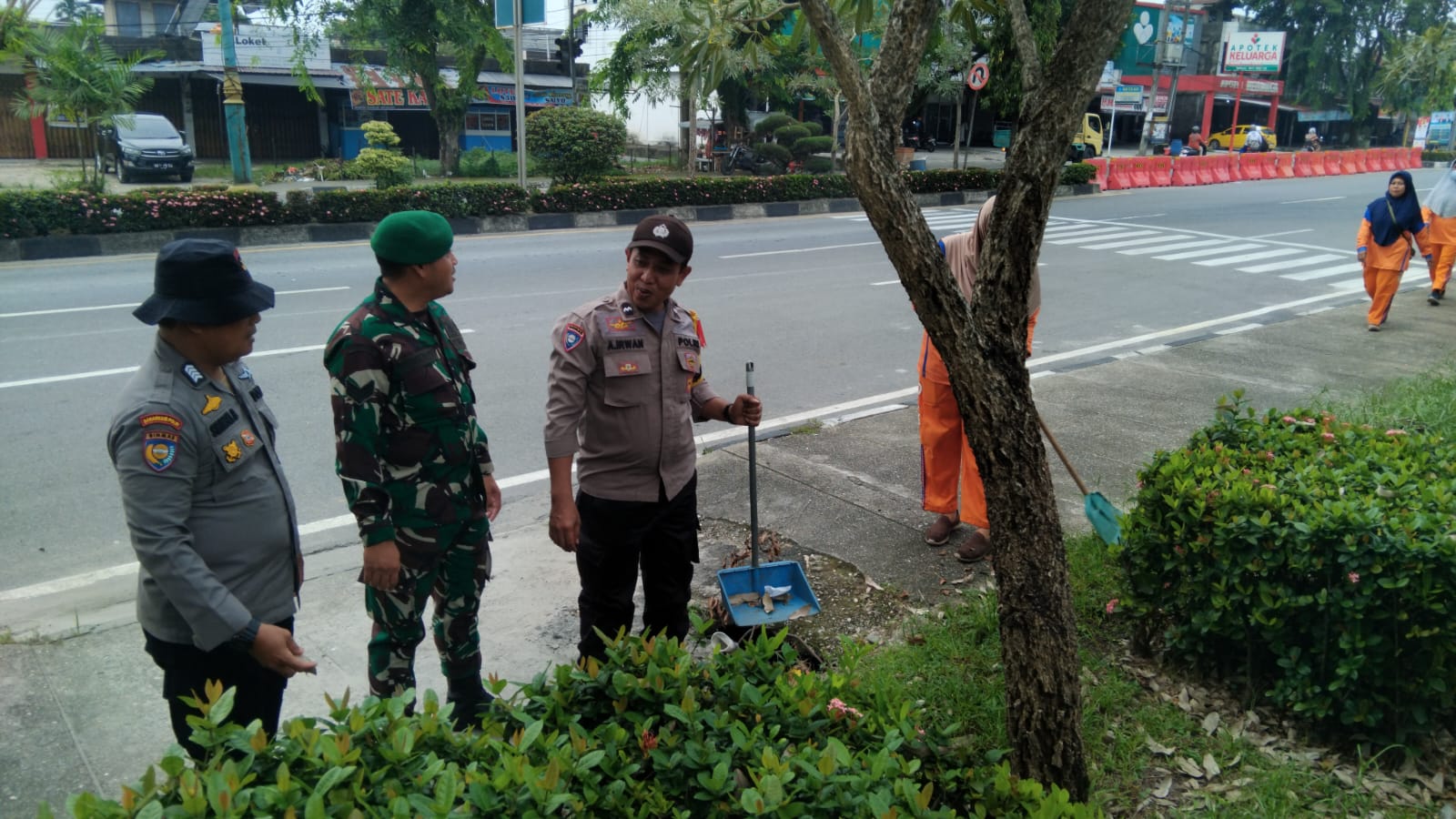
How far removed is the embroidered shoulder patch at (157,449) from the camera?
231cm

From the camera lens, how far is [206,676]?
8.25ft

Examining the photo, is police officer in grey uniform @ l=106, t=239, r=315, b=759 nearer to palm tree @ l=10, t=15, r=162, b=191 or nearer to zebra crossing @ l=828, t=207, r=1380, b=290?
zebra crossing @ l=828, t=207, r=1380, b=290

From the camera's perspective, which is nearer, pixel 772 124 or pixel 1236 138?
pixel 772 124

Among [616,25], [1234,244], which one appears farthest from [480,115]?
[1234,244]

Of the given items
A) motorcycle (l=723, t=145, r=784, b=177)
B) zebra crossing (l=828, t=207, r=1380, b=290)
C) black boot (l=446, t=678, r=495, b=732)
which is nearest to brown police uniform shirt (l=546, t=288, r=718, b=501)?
black boot (l=446, t=678, r=495, b=732)

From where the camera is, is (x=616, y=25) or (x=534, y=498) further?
(x=616, y=25)

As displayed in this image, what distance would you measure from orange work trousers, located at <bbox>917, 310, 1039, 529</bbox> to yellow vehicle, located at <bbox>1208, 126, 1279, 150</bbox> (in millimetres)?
43982

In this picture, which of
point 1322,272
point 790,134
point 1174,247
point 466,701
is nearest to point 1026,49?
point 466,701

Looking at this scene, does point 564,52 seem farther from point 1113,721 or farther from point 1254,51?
point 1113,721

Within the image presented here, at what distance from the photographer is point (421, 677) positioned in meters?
3.70

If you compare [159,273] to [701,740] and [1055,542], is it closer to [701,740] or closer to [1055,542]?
[701,740]

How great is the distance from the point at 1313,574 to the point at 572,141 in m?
18.0

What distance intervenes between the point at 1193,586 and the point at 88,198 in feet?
49.3

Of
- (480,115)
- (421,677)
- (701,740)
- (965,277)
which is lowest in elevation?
(421,677)
